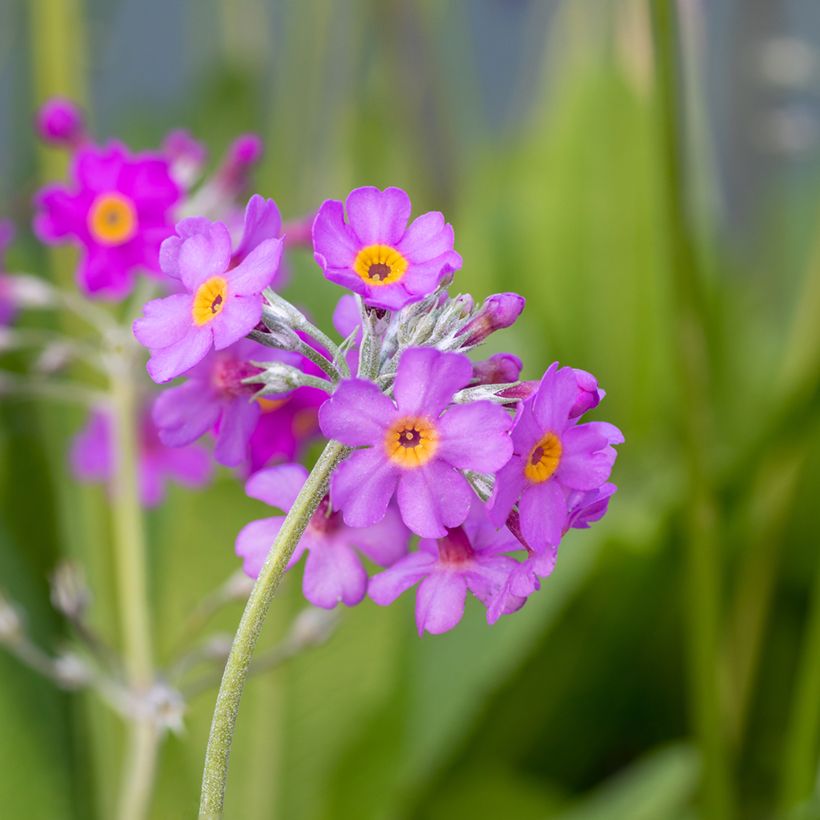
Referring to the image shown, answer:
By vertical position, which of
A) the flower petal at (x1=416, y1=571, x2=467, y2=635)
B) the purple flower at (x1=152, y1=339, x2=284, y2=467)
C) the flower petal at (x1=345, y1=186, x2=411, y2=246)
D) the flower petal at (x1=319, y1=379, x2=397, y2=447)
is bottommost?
the flower petal at (x1=416, y1=571, x2=467, y2=635)

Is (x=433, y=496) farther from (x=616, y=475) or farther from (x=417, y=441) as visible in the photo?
(x=616, y=475)

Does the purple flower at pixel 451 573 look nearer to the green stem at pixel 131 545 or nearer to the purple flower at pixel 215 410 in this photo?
the purple flower at pixel 215 410

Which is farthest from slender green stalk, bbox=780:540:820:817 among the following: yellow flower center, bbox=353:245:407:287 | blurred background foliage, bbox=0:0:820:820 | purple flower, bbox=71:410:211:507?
yellow flower center, bbox=353:245:407:287

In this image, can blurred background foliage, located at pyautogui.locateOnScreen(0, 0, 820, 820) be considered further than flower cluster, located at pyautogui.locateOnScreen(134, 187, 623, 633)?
Yes

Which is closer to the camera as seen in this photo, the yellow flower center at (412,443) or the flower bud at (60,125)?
the yellow flower center at (412,443)

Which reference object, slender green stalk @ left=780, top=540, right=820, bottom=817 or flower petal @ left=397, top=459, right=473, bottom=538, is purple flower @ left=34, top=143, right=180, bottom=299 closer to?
flower petal @ left=397, top=459, right=473, bottom=538

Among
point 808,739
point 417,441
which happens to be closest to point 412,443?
point 417,441

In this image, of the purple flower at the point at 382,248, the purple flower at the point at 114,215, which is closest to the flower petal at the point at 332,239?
the purple flower at the point at 382,248

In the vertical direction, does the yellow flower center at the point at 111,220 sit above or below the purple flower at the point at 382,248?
above
